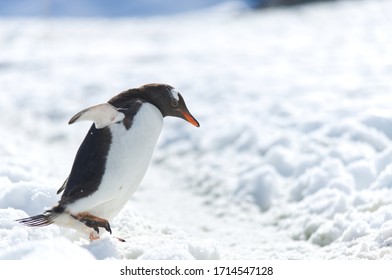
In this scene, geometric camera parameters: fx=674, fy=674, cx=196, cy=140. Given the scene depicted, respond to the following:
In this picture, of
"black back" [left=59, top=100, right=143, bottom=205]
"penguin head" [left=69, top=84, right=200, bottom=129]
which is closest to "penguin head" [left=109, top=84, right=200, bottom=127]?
"penguin head" [left=69, top=84, right=200, bottom=129]

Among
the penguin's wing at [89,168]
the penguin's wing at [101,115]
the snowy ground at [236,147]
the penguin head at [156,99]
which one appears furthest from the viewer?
the snowy ground at [236,147]

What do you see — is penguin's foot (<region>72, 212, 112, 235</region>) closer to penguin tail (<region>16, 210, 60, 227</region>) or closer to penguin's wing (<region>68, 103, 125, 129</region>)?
penguin tail (<region>16, 210, 60, 227</region>)

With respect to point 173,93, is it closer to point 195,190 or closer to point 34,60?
point 195,190

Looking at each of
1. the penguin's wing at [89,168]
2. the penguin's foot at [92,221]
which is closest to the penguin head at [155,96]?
the penguin's wing at [89,168]

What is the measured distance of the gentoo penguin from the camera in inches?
141

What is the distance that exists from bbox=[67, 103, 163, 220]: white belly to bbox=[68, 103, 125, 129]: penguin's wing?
51 millimetres

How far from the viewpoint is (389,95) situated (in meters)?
7.68

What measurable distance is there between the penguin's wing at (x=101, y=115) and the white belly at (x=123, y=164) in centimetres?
5

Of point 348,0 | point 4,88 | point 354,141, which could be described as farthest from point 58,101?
point 348,0

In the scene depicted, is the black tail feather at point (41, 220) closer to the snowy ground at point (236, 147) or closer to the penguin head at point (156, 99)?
the snowy ground at point (236, 147)

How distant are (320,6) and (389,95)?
13.6m

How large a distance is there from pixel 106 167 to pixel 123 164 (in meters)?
0.10

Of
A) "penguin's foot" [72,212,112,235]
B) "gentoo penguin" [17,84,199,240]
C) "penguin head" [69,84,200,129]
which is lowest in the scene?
"penguin's foot" [72,212,112,235]

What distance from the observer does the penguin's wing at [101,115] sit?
3463 mm
